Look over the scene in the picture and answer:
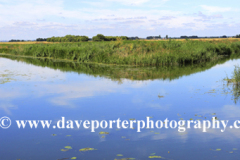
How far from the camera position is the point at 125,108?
10664mm

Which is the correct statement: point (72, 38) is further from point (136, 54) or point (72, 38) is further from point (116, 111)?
point (116, 111)

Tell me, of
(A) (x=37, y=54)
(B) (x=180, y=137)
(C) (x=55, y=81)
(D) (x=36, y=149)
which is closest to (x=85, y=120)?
(D) (x=36, y=149)

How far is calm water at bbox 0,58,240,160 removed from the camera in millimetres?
6754

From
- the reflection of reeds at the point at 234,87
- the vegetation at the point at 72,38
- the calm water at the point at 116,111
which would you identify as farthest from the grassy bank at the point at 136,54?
the vegetation at the point at 72,38

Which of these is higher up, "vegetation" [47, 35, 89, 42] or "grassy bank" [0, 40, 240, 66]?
"vegetation" [47, 35, 89, 42]

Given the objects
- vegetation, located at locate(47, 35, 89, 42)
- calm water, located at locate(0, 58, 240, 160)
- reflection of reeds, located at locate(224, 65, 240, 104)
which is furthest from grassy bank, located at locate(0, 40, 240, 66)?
vegetation, located at locate(47, 35, 89, 42)

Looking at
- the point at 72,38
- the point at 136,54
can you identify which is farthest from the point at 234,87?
the point at 72,38

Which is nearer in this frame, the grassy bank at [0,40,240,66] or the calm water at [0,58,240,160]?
the calm water at [0,58,240,160]

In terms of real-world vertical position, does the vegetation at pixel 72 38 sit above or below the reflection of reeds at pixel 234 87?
above

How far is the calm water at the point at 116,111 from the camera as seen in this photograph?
6.75 m

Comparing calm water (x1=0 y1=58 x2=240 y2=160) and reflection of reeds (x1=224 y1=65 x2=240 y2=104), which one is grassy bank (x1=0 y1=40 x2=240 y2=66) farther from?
reflection of reeds (x1=224 y1=65 x2=240 y2=104)

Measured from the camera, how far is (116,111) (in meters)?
10.2

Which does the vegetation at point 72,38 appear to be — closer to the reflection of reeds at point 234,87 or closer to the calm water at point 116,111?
the calm water at point 116,111

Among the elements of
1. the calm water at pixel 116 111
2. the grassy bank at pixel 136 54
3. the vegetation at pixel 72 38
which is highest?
the vegetation at pixel 72 38
